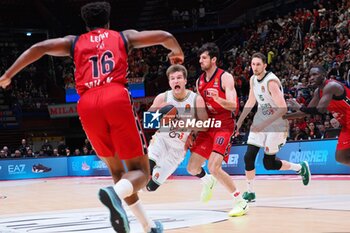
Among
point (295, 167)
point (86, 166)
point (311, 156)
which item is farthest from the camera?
point (86, 166)

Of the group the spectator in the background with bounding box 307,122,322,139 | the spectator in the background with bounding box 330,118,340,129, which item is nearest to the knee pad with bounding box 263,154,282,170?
the spectator in the background with bounding box 330,118,340,129

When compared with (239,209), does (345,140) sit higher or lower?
higher

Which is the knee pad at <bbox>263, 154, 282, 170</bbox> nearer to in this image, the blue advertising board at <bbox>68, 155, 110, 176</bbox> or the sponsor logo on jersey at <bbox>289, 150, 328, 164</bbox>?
the sponsor logo on jersey at <bbox>289, 150, 328, 164</bbox>

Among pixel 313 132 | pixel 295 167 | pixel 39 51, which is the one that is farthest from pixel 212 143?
pixel 313 132

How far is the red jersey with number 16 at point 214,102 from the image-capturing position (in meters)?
7.50

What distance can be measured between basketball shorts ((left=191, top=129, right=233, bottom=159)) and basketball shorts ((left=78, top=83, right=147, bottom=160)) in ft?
9.79

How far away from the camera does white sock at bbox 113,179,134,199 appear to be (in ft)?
13.9

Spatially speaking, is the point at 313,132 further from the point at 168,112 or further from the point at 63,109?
the point at 63,109

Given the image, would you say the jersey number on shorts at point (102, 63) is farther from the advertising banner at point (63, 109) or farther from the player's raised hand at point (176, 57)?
Result: the advertising banner at point (63, 109)

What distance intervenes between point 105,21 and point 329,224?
2.91m

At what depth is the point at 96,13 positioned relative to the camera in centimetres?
460

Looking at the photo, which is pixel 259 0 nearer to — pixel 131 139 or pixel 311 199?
pixel 311 199

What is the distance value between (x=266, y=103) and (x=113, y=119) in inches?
199

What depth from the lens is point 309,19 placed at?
72.0 feet
